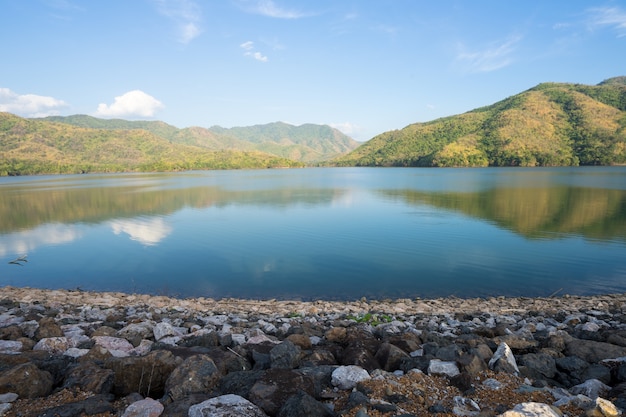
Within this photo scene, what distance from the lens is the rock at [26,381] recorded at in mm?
4391

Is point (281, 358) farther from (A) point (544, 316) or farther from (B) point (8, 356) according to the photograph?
(A) point (544, 316)

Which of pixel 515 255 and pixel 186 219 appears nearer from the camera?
pixel 515 255

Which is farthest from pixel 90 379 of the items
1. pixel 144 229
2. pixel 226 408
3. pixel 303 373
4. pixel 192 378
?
pixel 144 229

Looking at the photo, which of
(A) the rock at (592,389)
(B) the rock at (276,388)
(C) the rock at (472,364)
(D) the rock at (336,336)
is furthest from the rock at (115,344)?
(A) the rock at (592,389)

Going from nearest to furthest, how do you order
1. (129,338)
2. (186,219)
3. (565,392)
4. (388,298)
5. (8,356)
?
(565,392) < (8,356) < (129,338) < (388,298) < (186,219)

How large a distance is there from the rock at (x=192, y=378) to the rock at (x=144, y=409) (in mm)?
282

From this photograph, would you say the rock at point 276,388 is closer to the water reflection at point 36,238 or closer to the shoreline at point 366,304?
the shoreline at point 366,304

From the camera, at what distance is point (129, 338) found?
6.88m

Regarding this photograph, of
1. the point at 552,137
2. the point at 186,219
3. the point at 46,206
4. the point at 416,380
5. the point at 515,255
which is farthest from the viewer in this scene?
the point at 552,137

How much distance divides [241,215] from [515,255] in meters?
26.1

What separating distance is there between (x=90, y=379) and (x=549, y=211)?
42.2 m

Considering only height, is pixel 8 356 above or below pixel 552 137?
below

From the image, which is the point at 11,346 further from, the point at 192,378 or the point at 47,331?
the point at 192,378

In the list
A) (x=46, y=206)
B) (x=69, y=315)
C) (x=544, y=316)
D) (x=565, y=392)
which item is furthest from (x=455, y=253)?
(x=46, y=206)
